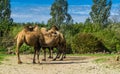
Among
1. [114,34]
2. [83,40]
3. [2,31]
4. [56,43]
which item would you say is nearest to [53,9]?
[2,31]

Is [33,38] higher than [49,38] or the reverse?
higher

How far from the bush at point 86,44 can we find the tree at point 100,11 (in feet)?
110

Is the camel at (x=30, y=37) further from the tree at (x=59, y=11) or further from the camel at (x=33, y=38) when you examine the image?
the tree at (x=59, y=11)

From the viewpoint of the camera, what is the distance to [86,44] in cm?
3459

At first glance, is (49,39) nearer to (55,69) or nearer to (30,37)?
(30,37)

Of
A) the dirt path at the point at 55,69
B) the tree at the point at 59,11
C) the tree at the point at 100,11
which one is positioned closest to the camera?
the dirt path at the point at 55,69

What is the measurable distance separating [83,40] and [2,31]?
16.5 m

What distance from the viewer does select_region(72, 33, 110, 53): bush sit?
1362 inches

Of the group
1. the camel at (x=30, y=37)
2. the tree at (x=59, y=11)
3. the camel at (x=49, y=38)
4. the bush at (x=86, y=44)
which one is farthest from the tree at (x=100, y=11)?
the camel at (x=30, y=37)

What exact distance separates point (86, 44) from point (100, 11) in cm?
3727

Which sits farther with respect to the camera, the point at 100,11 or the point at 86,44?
the point at 100,11

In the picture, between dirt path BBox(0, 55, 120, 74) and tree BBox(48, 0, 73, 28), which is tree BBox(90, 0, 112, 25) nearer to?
tree BBox(48, 0, 73, 28)

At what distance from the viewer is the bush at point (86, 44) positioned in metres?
34.6

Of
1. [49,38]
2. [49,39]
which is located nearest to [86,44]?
[49,38]
